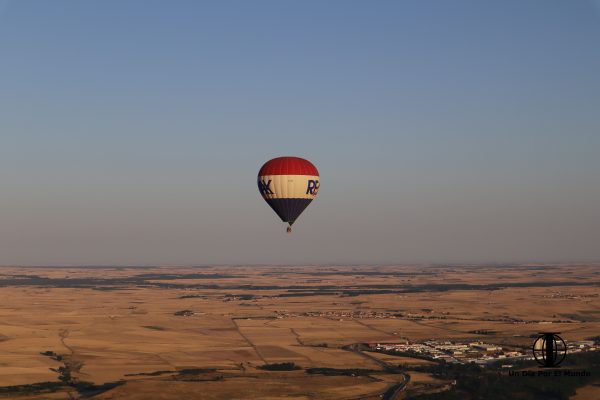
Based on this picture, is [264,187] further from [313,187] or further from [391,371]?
[391,371]

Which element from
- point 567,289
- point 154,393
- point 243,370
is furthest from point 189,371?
point 567,289

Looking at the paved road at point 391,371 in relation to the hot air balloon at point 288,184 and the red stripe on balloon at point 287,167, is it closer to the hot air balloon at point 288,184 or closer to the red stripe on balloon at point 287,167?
the hot air balloon at point 288,184

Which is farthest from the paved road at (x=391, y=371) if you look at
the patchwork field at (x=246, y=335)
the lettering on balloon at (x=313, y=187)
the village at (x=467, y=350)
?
the lettering on balloon at (x=313, y=187)

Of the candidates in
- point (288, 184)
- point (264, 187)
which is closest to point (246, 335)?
point (264, 187)

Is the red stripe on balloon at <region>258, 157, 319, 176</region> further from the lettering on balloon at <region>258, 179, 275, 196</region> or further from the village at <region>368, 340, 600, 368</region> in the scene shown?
the village at <region>368, 340, 600, 368</region>

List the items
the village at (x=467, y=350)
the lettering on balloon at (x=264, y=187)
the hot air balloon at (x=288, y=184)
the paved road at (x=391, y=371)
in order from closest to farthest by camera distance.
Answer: the paved road at (x=391, y=371) → the hot air balloon at (x=288, y=184) → the lettering on balloon at (x=264, y=187) → the village at (x=467, y=350)

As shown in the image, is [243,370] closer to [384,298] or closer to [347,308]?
[347,308]
